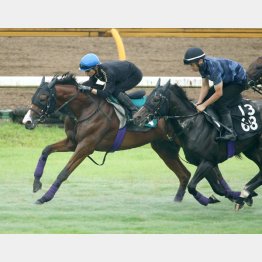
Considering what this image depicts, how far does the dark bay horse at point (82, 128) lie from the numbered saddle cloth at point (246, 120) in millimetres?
834

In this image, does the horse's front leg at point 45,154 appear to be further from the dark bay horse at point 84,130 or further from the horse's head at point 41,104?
the horse's head at point 41,104

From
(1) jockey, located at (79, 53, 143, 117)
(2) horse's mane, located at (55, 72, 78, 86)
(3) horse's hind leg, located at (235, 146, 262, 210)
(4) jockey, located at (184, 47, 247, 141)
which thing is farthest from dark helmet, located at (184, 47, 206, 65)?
(2) horse's mane, located at (55, 72, 78, 86)

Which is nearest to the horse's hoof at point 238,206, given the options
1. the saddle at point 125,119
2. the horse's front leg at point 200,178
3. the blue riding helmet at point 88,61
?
the horse's front leg at point 200,178

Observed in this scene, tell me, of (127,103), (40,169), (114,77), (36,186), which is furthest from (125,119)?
(36,186)

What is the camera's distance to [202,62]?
13312 millimetres

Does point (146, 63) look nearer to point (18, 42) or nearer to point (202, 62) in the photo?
point (18, 42)

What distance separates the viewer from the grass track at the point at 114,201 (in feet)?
41.1

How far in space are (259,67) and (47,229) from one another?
401 centimetres

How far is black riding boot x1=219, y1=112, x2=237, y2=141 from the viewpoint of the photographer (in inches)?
529

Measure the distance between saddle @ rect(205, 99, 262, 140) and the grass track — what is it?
90cm

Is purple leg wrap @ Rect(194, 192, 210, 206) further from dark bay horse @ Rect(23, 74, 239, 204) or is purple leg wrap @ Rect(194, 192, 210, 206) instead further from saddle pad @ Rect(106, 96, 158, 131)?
saddle pad @ Rect(106, 96, 158, 131)

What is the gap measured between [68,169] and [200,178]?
1.54 meters

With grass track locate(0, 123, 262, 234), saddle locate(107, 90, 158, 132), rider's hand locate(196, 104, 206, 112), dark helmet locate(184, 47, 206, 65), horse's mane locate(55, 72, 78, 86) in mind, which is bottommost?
grass track locate(0, 123, 262, 234)

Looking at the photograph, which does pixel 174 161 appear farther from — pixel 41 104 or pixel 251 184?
pixel 41 104
